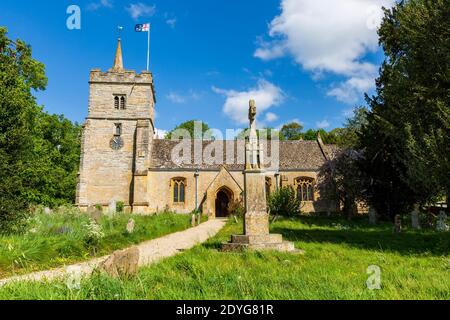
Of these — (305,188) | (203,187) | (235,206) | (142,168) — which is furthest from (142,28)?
(305,188)

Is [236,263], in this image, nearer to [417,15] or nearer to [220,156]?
[417,15]

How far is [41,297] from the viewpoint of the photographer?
3.60m

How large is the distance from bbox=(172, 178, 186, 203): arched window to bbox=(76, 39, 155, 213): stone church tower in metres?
2.66

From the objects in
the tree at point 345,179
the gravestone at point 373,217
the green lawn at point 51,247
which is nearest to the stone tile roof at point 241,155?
the tree at point 345,179

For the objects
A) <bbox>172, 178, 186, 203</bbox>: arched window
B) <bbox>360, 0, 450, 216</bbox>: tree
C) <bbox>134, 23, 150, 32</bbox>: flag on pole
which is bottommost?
<bbox>172, 178, 186, 203</bbox>: arched window

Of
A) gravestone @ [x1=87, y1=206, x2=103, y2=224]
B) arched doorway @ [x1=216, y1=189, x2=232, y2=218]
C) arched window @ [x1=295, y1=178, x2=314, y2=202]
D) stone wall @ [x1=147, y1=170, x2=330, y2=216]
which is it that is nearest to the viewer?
gravestone @ [x1=87, y1=206, x2=103, y2=224]

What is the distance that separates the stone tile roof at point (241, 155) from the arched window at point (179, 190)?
120cm

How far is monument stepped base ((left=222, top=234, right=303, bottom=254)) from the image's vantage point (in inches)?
319

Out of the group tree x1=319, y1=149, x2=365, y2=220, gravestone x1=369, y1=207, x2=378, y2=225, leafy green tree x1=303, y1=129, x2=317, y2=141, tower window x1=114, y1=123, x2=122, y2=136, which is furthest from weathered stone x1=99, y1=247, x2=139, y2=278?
leafy green tree x1=303, y1=129, x2=317, y2=141

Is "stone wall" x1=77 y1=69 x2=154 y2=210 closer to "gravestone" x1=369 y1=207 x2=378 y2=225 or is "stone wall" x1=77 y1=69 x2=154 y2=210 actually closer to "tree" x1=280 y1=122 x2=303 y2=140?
"gravestone" x1=369 y1=207 x2=378 y2=225

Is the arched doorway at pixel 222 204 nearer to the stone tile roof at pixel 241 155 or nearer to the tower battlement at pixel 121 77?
the stone tile roof at pixel 241 155

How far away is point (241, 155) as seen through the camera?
103 ft

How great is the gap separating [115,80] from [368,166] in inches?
865
